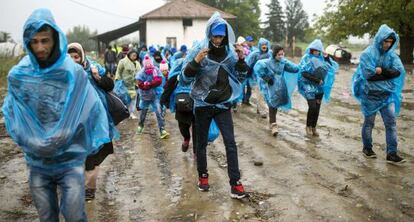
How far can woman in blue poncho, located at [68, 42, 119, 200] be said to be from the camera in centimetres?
457

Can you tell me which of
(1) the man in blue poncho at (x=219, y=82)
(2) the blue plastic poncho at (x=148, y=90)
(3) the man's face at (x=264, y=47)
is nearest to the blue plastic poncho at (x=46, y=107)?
(1) the man in blue poncho at (x=219, y=82)

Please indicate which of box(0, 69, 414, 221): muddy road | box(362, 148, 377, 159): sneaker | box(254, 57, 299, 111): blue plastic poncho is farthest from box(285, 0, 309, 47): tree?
box(362, 148, 377, 159): sneaker

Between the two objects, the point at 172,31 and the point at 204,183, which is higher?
the point at 172,31

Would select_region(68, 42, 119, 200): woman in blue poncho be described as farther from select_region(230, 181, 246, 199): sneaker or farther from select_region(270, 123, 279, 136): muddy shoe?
select_region(270, 123, 279, 136): muddy shoe

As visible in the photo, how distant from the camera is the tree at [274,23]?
7212cm

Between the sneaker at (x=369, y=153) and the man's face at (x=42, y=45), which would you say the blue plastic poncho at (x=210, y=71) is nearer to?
the man's face at (x=42, y=45)

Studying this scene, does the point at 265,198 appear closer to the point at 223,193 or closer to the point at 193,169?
the point at 223,193

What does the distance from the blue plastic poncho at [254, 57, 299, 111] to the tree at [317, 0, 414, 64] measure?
16.0 meters

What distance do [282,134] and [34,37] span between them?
6259 millimetres

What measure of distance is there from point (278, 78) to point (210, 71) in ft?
11.9

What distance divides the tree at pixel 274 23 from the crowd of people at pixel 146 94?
63.2 meters

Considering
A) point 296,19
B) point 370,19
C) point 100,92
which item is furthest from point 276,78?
point 296,19

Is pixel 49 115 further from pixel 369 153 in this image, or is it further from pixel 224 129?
pixel 369 153

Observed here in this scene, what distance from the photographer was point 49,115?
291cm
